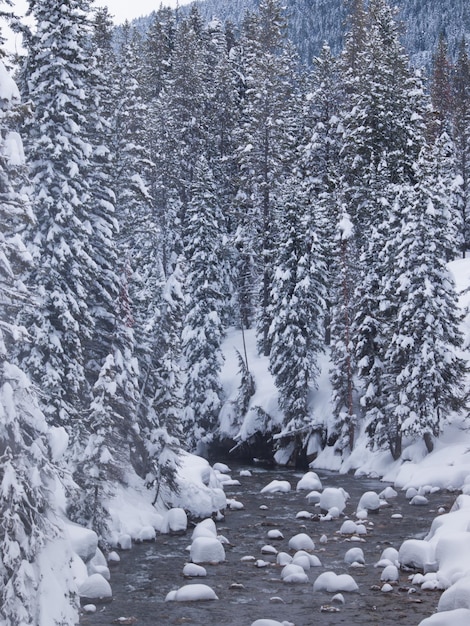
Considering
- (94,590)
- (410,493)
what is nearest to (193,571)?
(94,590)

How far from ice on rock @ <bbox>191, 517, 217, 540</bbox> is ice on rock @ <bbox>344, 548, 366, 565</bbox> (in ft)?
15.5

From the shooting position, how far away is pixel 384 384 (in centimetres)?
3825

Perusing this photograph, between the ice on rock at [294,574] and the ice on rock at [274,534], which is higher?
the ice on rock at [294,574]

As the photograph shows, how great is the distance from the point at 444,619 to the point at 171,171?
50375mm

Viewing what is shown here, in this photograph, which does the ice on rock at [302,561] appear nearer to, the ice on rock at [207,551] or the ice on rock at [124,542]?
the ice on rock at [207,551]

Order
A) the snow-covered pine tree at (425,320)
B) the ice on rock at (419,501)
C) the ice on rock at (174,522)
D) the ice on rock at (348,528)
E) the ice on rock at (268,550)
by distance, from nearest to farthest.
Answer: the ice on rock at (268,550) → the ice on rock at (348,528) → the ice on rock at (174,522) → the ice on rock at (419,501) → the snow-covered pine tree at (425,320)

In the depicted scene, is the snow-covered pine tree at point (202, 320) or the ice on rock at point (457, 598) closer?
the ice on rock at point (457, 598)

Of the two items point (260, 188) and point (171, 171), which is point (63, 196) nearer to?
point (260, 188)

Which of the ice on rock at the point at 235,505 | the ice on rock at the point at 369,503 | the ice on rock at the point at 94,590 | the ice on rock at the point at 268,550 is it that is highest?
the ice on rock at the point at 94,590

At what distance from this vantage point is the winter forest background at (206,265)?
14086 mm

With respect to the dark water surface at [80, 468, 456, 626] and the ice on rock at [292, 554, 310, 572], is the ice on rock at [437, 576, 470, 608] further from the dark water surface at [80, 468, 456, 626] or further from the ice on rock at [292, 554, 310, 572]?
the ice on rock at [292, 554, 310, 572]

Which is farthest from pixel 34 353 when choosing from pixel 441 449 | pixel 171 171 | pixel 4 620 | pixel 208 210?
pixel 171 171

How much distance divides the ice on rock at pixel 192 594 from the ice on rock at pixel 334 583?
2606 mm

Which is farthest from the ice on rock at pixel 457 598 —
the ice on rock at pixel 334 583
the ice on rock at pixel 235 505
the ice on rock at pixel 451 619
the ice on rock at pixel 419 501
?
the ice on rock at pixel 235 505
